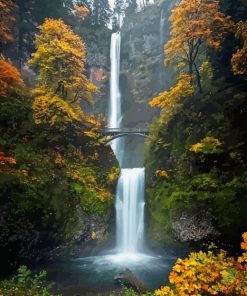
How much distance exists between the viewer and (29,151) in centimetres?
1916

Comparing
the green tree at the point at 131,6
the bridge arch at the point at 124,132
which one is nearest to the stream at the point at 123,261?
the bridge arch at the point at 124,132

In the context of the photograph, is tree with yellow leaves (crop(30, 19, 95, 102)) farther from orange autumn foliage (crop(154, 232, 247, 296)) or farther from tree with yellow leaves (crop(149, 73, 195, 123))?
orange autumn foliage (crop(154, 232, 247, 296))

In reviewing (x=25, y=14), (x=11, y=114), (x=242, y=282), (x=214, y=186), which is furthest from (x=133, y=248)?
(x=25, y=14)

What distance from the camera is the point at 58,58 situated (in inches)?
870

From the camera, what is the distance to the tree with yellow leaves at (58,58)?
21609mm

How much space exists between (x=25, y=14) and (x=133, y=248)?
22.4 m

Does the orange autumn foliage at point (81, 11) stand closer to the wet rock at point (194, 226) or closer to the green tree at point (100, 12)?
the green tree at point (100, 12)

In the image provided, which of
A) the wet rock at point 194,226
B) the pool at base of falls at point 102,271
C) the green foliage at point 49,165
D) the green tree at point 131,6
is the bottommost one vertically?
the pool at base of falls at point 102,271

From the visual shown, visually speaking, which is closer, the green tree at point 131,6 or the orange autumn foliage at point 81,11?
the orange autumn foliage at point 81,11

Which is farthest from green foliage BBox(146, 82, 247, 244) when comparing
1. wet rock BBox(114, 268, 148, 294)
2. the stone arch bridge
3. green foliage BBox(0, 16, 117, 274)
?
the stone arch bridge

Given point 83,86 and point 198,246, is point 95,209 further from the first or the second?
point 83,86

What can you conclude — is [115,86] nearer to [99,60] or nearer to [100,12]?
[99,60]

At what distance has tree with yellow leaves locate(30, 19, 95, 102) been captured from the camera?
21609 mm

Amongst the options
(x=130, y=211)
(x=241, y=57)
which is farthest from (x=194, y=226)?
(x=241, y=57)
